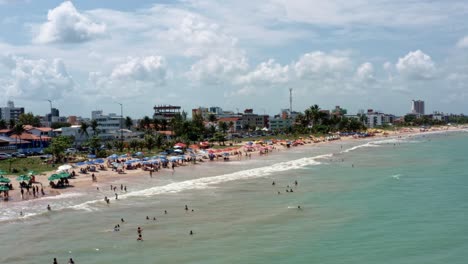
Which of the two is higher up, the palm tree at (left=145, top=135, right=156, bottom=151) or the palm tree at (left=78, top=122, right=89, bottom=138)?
the palm tree at (left=78, top=122, right=89, bottom=138)

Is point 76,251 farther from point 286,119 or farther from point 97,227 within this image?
point 286,119

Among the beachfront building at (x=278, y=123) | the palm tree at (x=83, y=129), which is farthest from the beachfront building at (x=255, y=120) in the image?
the palm tree at (x=83, y=129)

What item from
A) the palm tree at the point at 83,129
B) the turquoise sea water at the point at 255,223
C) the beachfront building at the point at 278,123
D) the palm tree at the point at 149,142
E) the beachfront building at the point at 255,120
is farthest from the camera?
the beachfront building at the point at 278,123

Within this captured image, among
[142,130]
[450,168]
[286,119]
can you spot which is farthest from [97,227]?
[286,119]

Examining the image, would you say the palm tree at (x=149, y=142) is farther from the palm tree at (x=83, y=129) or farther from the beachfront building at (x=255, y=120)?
the beachfront building at (x=255, y=120)

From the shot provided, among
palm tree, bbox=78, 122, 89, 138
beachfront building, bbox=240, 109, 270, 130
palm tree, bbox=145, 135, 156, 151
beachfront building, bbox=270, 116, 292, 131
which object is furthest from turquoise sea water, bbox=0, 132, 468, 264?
beachfront building, bbox=270, 116, 292, 131

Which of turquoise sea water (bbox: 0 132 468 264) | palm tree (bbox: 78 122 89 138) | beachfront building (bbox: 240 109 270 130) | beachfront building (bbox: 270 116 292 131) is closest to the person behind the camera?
turquoise sea water (bbox: 0 132 468 264)

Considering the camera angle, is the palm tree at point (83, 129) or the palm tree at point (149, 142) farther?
the palm tree at point (83, 129)

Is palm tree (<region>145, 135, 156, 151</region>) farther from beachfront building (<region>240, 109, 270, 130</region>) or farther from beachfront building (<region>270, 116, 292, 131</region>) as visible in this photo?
beachfront building (<region>270, 116, 292, 131</region>)
